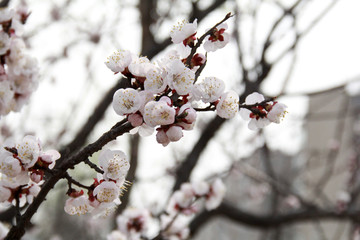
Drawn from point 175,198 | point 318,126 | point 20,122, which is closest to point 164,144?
point 175,198

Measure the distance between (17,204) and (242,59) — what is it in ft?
6.93

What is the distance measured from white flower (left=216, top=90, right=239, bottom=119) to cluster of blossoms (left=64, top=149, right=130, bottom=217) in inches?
10.6

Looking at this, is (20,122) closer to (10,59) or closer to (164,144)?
(10,59)

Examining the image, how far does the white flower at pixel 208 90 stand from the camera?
870mm

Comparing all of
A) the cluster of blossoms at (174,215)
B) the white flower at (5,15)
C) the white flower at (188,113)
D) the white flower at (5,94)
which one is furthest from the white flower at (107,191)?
the cluster of blossoms at (174,215)

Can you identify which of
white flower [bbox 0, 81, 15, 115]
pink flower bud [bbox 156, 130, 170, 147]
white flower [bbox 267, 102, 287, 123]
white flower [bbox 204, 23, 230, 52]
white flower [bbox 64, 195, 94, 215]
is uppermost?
white flower [bbox 204, 23, 230, 52]

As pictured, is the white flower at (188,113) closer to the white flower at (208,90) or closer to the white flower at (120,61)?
the white flower at (208,90)

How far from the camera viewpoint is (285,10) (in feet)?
8.83

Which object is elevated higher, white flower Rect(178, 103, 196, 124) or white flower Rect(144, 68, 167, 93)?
white flower Rect(144, 68, 167, 93)

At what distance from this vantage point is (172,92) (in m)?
0.87

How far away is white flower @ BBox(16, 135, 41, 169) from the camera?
36.2 inches

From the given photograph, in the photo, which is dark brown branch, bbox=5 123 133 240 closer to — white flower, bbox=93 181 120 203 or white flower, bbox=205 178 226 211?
white flower, bbox=93 181 120 203

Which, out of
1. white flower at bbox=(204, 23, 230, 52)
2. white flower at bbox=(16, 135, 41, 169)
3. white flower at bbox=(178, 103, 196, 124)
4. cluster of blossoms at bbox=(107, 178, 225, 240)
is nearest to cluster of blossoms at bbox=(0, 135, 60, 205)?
white flower at bbox=(16, 135, 41, 169)

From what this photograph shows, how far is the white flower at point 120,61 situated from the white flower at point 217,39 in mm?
212
